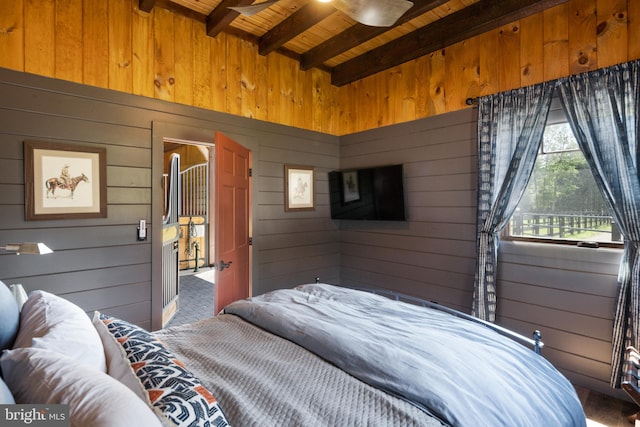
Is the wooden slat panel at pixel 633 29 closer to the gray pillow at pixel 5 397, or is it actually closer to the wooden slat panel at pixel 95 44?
the gray pillow at pixel 5 397

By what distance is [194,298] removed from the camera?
462cm

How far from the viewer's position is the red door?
2695 mm

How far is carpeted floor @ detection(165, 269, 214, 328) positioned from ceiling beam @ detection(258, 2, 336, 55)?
3137mm

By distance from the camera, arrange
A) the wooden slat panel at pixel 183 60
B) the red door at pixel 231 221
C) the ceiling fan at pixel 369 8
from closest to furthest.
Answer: the ceiling fan at pixel 369 8, the red door at pixel 231 221, the wooden slat panel at pixel 183 60

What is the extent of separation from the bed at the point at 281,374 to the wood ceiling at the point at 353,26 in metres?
2.45

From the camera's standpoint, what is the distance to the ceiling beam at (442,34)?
8.24ft

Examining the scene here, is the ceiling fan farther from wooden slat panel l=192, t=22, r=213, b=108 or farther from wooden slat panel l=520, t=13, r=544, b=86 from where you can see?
wooden slat panel l=520, t=13, r=544, b=86

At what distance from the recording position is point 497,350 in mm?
1355

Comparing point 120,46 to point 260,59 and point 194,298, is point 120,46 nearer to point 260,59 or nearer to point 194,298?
point 260,59

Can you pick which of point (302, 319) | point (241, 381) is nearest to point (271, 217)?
point (302, 319)

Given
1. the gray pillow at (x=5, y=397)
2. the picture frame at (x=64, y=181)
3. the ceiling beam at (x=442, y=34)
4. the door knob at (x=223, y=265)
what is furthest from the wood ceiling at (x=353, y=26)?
the gray pillow at (x=5, y=397)

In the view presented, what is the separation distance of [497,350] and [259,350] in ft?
3.38

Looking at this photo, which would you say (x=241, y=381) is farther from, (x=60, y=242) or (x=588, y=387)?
(x=588, y=387)
